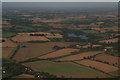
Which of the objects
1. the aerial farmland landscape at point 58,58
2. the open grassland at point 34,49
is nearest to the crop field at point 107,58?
the aerial farmland landscape at point 58,58

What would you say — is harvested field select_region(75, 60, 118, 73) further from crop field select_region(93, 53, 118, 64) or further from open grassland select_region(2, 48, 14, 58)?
open grassland select_region(2, 48, 14, 58)

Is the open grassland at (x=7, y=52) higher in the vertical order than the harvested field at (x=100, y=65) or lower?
higher

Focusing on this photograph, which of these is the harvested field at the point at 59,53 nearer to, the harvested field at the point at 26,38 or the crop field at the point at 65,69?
the crop field at the point at 65,69

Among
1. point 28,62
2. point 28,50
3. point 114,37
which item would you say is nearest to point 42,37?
point 28,50

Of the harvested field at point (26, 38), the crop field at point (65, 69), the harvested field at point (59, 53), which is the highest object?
the harvested field at point (26, 38)

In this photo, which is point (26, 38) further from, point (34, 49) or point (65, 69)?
point (65, 69)

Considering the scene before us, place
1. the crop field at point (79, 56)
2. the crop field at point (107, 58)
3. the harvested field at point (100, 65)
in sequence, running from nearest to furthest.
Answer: the harvested field at point (100, 65), the crop field at point (107, 58), the crop field at point (79, 56)

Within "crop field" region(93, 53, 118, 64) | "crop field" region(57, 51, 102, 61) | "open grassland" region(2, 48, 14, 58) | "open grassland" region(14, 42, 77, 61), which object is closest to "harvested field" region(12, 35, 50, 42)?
"open grassland" region(14, 42, 77, 61)
